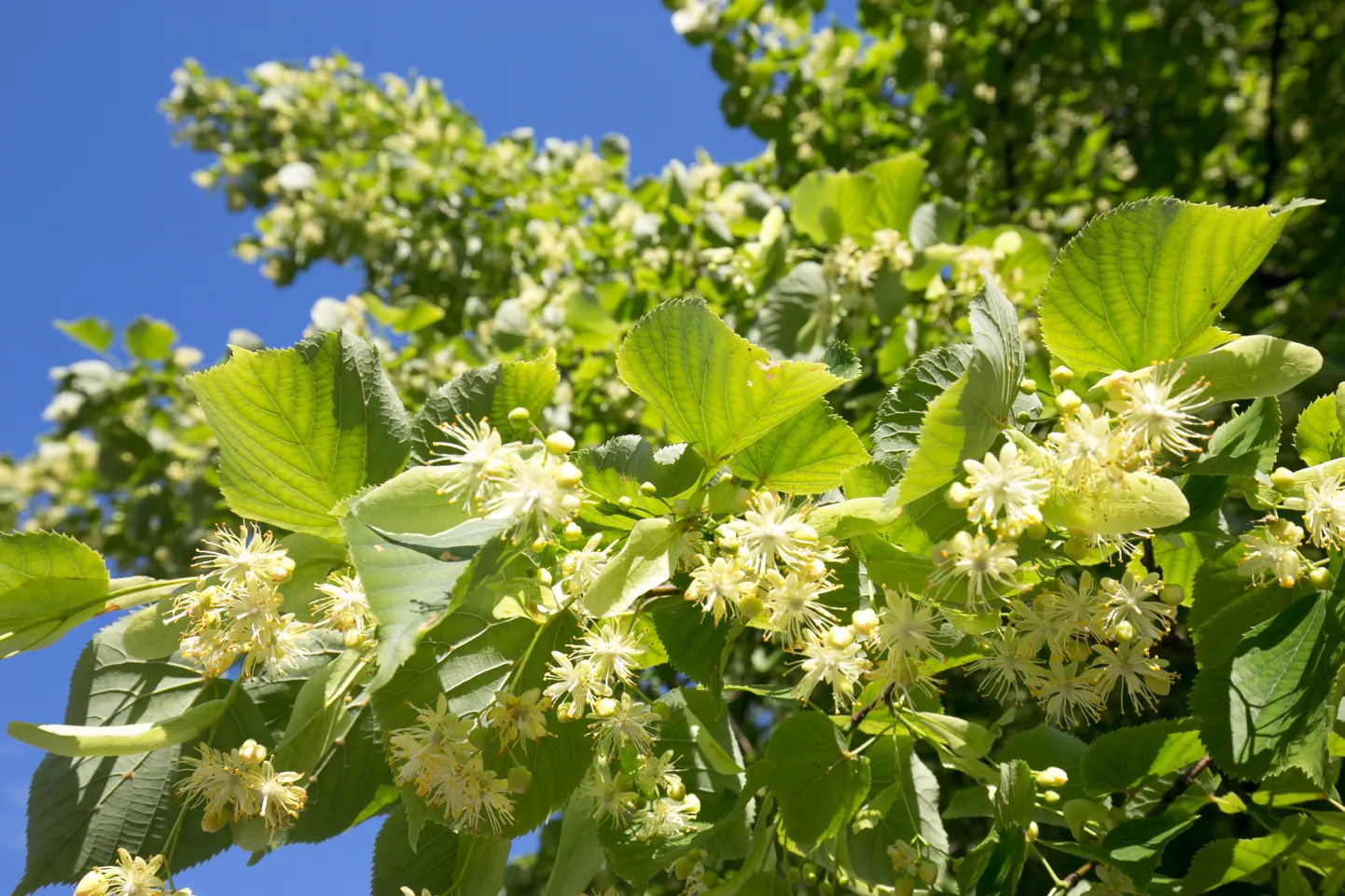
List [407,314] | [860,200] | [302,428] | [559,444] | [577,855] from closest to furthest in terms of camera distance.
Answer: [559,444] < [302,428] < [577,855] < [860,200] < [407,314]

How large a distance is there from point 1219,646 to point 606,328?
87.4 inches

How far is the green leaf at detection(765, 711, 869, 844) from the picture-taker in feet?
3.59

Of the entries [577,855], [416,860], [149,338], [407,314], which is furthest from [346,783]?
[149,338]

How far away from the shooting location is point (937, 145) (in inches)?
141

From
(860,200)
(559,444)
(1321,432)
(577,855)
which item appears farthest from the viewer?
(860,200)

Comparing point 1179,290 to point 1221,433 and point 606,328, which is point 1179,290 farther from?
point 606,328

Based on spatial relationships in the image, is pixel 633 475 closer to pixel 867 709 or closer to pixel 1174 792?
pixel 867 709

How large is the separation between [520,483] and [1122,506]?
62 cm

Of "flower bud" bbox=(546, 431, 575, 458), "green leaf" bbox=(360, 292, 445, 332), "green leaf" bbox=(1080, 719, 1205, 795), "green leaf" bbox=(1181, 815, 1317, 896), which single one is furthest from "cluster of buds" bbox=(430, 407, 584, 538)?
"green leaf" bbox=(360, 292, 445, 332)

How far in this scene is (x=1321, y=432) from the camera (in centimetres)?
108

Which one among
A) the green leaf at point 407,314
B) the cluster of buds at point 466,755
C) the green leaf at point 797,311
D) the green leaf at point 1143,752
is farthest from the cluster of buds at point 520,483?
the green leaf at point 407,314

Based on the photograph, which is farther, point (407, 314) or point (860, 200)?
point (407, 314)

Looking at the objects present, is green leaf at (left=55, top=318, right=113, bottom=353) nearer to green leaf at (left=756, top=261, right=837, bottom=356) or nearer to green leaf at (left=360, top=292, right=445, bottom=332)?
green leaf at (left=360, top=292, right=445, bottom=332)

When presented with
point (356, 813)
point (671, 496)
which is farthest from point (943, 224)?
point (356, 813)
